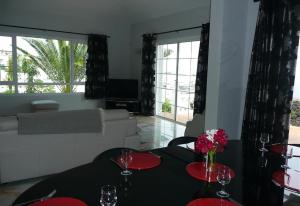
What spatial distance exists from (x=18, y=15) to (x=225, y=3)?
214 inches

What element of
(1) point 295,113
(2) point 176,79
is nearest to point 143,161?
(1) point 295,113

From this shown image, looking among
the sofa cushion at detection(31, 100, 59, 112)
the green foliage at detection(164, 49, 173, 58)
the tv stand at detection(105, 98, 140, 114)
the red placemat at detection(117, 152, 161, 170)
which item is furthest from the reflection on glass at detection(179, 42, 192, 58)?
the red placemat at detection(117, 152, 161, 170)

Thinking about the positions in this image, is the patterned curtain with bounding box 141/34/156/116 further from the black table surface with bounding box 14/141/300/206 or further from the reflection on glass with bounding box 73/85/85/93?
the black table surface with bounding box 14/141/300/206

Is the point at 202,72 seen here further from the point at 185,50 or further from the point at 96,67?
the point at 96,67

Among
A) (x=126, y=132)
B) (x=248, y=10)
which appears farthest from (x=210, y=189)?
(x=248, y=10)

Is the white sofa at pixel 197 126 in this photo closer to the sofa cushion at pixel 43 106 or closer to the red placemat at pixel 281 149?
the red placemat at pixel 281 149

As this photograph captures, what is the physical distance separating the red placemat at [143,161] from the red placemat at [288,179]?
74 cm

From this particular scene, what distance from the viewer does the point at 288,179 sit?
1.58 metres

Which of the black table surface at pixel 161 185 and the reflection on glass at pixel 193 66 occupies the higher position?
the reflection on glass at pixel 193 66

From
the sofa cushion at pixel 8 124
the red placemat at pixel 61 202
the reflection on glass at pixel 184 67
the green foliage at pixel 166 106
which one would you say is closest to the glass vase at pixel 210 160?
the red placemat at pixel 61 202

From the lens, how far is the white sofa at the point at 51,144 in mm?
2874

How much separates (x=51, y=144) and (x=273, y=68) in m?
2.88

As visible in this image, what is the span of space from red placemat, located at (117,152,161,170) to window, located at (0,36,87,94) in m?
5.98

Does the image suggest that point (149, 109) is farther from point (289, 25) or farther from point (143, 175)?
point (143, 175)
